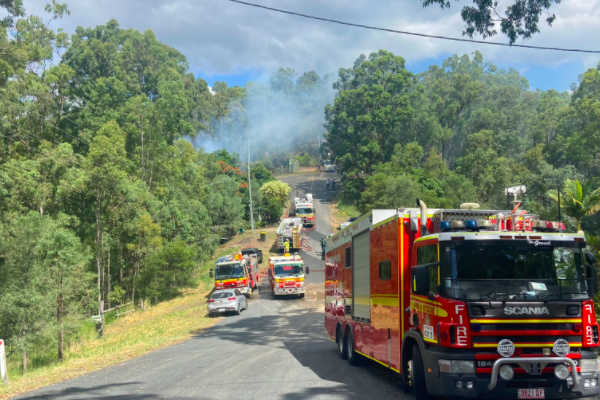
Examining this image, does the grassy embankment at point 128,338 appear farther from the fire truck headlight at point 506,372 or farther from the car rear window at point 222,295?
the fire truck headlight at point 506,372

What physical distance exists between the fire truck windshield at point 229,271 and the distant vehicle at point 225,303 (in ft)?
14.2

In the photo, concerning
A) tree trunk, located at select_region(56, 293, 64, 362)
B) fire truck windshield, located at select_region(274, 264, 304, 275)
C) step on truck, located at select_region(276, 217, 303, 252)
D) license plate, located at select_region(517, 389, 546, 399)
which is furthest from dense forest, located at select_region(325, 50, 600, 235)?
tree trunk, located at select_region(56, 293, 64, 362)

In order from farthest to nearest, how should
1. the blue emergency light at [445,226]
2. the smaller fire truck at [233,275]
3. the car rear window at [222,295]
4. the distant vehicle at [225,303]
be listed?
the smaller fire truck at [233,275], the car rear window at [222,295], the distant vehicle at [225,303], the blue emergency light at [445,226]

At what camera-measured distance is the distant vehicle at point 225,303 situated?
101ft

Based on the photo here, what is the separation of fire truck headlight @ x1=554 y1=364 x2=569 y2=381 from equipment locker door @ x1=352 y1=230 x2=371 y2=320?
4.58 m

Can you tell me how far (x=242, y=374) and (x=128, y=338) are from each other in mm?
16334

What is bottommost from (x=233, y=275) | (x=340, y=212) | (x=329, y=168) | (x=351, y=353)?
(x=351, y=353)

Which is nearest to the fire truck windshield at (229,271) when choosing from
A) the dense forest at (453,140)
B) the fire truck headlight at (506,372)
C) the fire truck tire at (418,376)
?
the dense forest at (453,140)

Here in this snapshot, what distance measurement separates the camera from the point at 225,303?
102ft

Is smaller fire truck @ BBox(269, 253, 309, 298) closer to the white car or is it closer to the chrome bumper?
the chrome bumper

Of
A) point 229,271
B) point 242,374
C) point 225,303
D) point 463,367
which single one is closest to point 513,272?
point 463,367

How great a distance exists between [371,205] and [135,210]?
1112 inches

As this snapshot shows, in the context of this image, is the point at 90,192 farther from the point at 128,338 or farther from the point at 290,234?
the point at 290,234

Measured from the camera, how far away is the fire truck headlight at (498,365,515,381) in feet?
23.8
